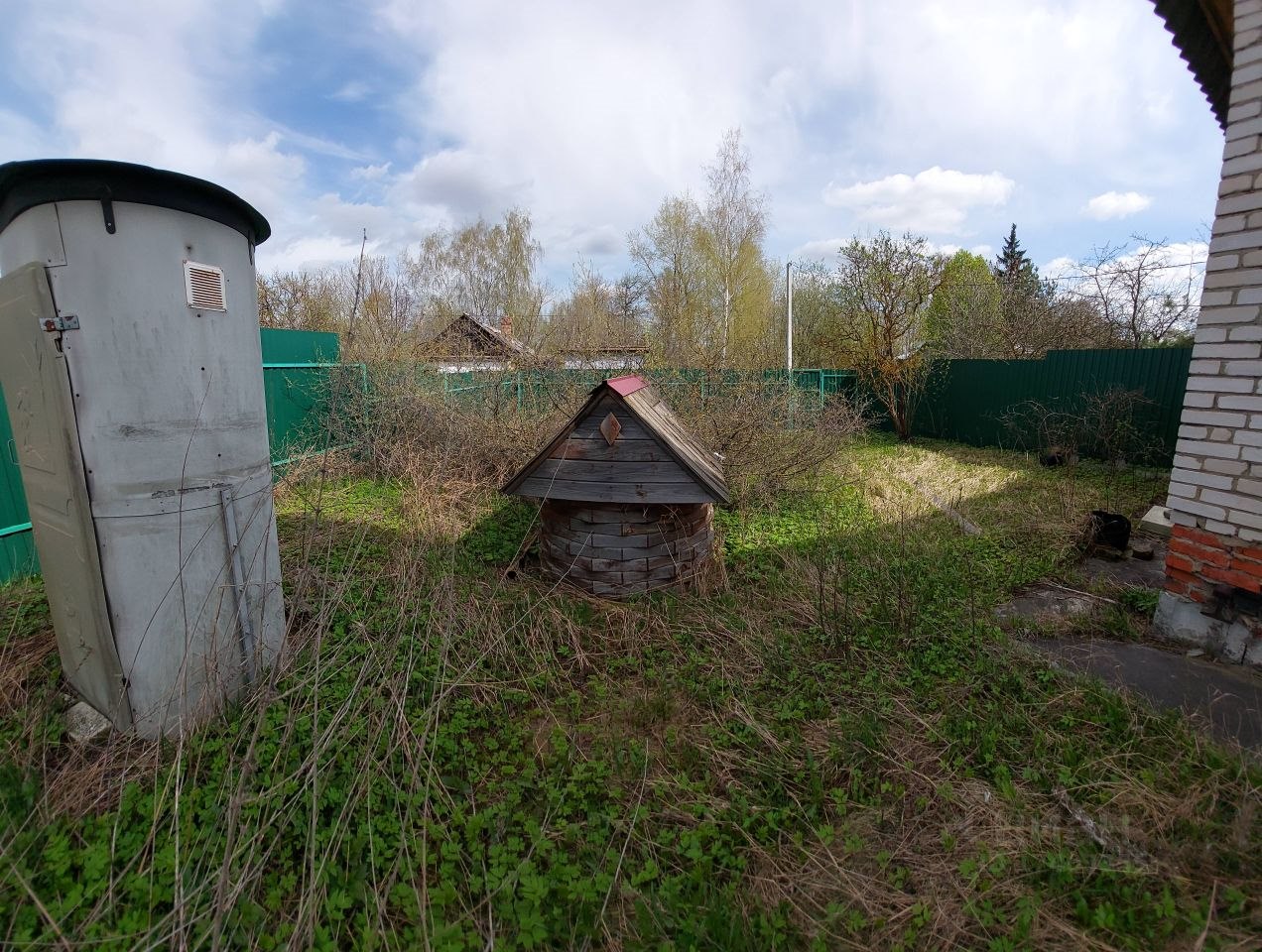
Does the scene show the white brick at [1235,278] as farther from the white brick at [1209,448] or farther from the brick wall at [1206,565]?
the brick wall at [1206,565]

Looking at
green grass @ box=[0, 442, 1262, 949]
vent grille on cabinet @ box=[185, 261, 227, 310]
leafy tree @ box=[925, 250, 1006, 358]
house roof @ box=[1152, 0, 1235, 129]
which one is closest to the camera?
green grass @ box=[0, 442, 1262, 949]

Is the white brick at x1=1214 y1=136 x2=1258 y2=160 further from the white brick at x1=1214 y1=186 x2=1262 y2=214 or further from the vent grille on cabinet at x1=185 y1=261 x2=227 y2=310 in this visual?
the vent grille on cabinet at x1=185 y1=261 x2=227 y2=310

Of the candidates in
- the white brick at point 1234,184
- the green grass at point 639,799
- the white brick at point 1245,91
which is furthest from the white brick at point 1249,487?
the white brick at point 1245,91

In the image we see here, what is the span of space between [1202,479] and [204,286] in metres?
6.00

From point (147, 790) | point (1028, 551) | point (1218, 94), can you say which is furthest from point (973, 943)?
point (1218, 94)

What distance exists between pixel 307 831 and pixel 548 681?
59.1 inches

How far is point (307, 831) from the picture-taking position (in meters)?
2.32

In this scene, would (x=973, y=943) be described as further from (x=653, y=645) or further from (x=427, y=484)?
(x=427, y=484)

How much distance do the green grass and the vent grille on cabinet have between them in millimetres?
1590

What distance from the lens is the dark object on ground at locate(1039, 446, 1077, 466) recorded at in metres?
9.87

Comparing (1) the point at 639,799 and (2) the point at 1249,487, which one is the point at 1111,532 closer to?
(2) the point at 1249,487

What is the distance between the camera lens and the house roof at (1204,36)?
3766 millimetres

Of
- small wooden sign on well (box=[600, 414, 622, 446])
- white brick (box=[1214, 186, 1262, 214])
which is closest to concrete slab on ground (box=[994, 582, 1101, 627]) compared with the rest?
white brick (box=[1214, 186, 1262, 214])

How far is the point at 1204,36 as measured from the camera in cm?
407
